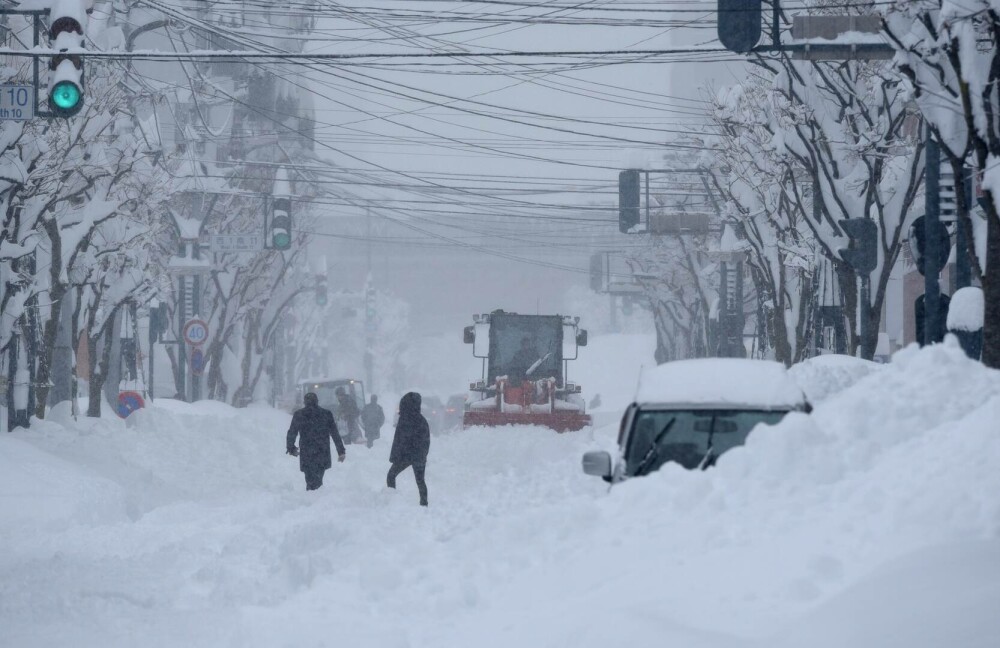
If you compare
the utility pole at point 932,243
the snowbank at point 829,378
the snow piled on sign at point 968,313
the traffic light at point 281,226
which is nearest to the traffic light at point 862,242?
the snowbank at point 829,378

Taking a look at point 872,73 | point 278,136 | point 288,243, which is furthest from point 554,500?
point 278,136

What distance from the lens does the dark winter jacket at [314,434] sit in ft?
56.9

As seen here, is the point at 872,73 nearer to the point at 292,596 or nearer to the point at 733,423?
the point at 733,423

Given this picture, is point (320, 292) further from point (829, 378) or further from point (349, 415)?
point (829, 378)

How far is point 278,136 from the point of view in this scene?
41.6 metres

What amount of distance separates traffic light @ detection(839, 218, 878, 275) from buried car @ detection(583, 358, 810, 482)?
11.2 meters

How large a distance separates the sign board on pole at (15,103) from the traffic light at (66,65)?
64.9 inches

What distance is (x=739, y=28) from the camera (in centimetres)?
1591

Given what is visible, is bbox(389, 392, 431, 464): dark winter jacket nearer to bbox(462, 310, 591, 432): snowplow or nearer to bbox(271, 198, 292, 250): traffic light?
bbox(462, 310, 591, 432): snowplow

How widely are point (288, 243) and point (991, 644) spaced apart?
2440cm

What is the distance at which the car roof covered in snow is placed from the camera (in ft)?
30.2

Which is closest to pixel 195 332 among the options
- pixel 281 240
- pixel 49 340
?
pixel 281 240

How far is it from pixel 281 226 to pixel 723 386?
20.2m

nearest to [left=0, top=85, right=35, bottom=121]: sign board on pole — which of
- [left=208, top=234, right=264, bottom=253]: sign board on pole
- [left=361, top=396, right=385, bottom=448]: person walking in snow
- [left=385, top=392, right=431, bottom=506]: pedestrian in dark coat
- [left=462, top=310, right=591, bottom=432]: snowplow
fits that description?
[left=385, top=392, right=431, bottom=506]: pedestrian in dark coat
